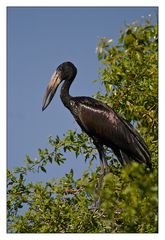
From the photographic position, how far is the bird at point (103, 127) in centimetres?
762

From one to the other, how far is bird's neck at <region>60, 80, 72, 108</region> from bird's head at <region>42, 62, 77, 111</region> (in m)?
0.08

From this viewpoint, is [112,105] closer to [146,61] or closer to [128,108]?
[128,108]

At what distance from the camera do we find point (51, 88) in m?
8.65

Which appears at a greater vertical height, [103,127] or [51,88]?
[51,88]

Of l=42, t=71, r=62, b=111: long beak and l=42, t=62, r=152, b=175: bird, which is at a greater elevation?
l=42, t=71, r=62, b=111: long beak

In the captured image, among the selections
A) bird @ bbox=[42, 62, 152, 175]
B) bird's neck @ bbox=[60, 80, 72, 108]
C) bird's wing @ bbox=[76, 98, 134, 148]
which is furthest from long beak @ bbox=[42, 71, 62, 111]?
bird's wing @ bbox=[76, 98, 134, 148]

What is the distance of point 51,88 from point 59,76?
0.66 feet

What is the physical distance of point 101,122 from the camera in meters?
8.07

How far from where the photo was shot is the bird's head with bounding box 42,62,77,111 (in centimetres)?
858

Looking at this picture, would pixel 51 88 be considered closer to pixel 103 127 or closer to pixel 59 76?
pixel 59 76

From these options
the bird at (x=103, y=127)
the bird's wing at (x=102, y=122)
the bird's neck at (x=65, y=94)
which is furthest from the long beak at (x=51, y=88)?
the bird's wing at (x=102, y=122)

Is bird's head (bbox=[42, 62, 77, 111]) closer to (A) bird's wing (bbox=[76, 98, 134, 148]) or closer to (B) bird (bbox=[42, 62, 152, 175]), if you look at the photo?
(B) bird (bbox=[42, 62, 152, 175])

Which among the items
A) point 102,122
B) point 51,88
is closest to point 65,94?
point 51,88

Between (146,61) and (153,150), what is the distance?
3.33 feet
